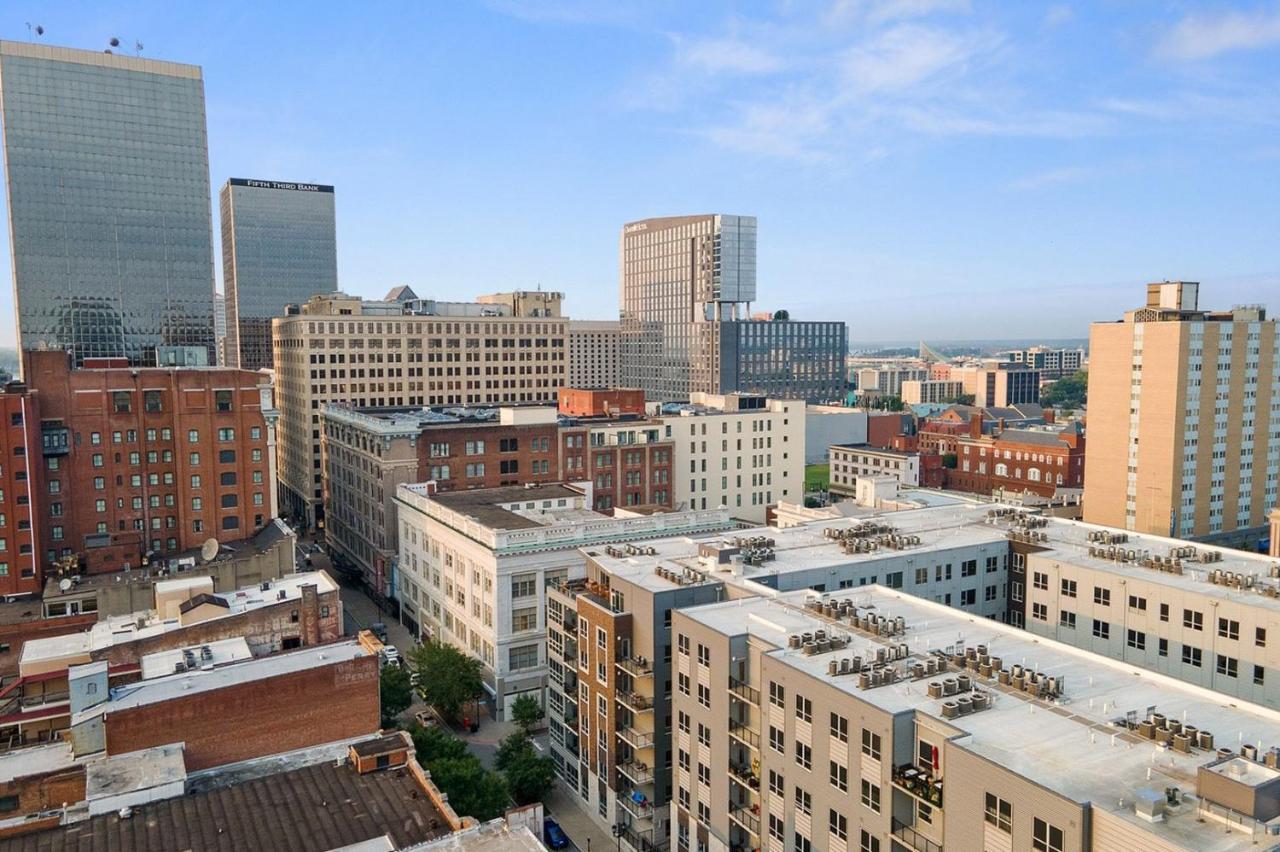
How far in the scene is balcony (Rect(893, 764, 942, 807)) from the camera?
33.2 metres

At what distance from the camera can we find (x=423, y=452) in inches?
3944

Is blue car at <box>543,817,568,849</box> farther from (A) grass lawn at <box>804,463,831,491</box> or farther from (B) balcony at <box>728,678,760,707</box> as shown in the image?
(A) grass lawn at <box>804,463,831,491</box>

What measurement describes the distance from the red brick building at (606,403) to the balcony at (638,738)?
67.6 metres

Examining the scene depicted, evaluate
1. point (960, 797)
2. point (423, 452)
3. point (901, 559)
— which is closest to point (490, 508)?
point (423, 452)

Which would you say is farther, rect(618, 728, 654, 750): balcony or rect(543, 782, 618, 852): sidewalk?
rect(543, 782, 618, 852): sidewalk

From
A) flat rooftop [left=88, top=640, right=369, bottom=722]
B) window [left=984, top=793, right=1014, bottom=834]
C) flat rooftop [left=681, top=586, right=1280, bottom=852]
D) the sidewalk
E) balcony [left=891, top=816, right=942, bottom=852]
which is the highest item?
flat rooftop [left=681, top=586, right=1280, bottom=852]

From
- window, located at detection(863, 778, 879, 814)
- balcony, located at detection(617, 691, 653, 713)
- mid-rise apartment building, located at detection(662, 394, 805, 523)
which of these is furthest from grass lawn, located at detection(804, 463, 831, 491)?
window, located at detection(863, 778, 879, 814)

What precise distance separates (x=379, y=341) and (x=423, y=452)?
1961 inches

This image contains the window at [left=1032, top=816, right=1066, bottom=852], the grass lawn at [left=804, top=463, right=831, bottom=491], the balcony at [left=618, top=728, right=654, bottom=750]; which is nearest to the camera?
the window at [left=1032, top=816, right=1066, bottom=852]

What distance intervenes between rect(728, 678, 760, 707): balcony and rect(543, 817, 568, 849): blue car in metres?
20.2

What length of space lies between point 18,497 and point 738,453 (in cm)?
7912

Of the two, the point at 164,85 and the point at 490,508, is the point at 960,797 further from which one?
the point at 164,85

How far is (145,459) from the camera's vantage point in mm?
90312

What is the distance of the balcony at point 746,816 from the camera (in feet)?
143
